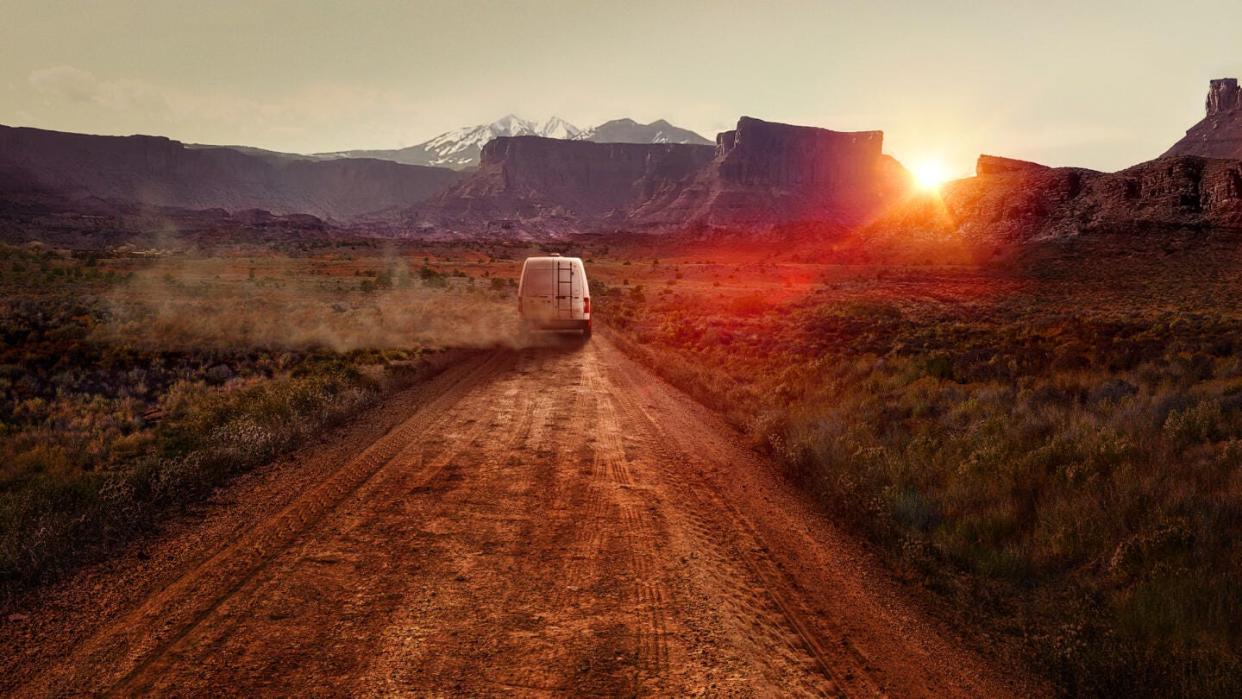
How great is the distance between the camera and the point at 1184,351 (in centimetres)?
1338

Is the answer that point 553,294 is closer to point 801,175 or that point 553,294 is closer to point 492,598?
point 492,598

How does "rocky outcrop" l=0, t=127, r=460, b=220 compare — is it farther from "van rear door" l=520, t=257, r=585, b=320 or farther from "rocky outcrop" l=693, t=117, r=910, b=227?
"van rear door" l=520, t=257, r=585, b=320

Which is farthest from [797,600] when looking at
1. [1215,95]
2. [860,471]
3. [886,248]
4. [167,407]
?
[1215,95]

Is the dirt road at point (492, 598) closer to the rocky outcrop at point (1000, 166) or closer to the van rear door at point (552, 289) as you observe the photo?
the van rear door at point (552, 289)

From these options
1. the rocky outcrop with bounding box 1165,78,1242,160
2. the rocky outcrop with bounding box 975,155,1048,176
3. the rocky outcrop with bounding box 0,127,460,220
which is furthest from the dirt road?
the rocky outcrop with bounding box 0,127,460,220

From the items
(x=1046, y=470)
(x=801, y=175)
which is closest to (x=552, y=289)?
(x=1046, y=470)

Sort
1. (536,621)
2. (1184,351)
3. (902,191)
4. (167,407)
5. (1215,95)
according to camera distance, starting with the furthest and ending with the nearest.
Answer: (902,191), (1215,95), (1184,351), (167,407), (536,621)

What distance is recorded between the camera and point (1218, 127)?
124625mm

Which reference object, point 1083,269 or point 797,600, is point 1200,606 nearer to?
point 797,600

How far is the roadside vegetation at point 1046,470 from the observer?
3770 mm

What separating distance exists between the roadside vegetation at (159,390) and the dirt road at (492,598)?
557 mm

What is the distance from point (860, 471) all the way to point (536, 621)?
4.51m

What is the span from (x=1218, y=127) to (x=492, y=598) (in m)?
180

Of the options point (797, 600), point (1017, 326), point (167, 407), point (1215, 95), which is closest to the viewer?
point (797, 600)
